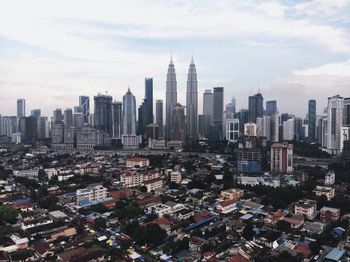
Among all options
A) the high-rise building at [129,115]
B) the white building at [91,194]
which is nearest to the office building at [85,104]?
the high-rise building at [129,115]

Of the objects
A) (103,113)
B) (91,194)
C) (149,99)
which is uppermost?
(149,99)

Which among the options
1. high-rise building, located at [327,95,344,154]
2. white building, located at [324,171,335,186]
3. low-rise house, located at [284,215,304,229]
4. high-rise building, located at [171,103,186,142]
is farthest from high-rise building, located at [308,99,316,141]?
low-rise house, located at [284,215,304,229]

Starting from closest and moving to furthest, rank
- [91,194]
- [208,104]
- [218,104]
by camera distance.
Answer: [91,194]
[218,104]
[208,104]

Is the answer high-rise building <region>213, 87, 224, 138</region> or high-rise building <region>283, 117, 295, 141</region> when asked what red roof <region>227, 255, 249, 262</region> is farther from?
high-rise building <region>213, 87, 224, 138</region>

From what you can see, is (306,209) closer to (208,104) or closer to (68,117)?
(68,117)

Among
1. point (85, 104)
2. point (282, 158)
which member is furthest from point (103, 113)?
point (282, 158)

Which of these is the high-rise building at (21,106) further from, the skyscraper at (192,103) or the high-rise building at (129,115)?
the skyscraper at (192,103)
